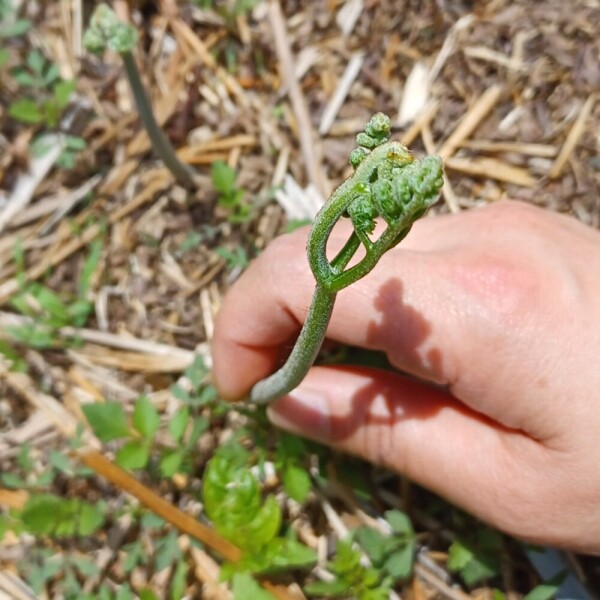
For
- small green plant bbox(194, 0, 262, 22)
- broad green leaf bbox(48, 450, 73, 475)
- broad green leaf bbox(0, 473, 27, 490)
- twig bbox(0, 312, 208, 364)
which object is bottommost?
broad green leaf bbox(0, 473, 27, 490)

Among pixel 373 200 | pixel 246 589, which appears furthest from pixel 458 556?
pixel 373 200

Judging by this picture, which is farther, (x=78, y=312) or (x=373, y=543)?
(x=78, y=312)

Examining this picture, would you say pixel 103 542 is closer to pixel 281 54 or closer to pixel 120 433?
pixel 120 433

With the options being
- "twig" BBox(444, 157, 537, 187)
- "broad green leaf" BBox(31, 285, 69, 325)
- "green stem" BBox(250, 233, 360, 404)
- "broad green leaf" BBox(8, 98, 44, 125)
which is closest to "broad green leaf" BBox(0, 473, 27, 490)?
"broad green leaf" BBox(31, 285, 69, 325)

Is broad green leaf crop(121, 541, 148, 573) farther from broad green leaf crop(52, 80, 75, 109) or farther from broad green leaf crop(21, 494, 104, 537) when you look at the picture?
broad green leaf crop(52, 80, 75, 109)

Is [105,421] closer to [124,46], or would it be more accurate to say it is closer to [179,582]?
[179,582]
